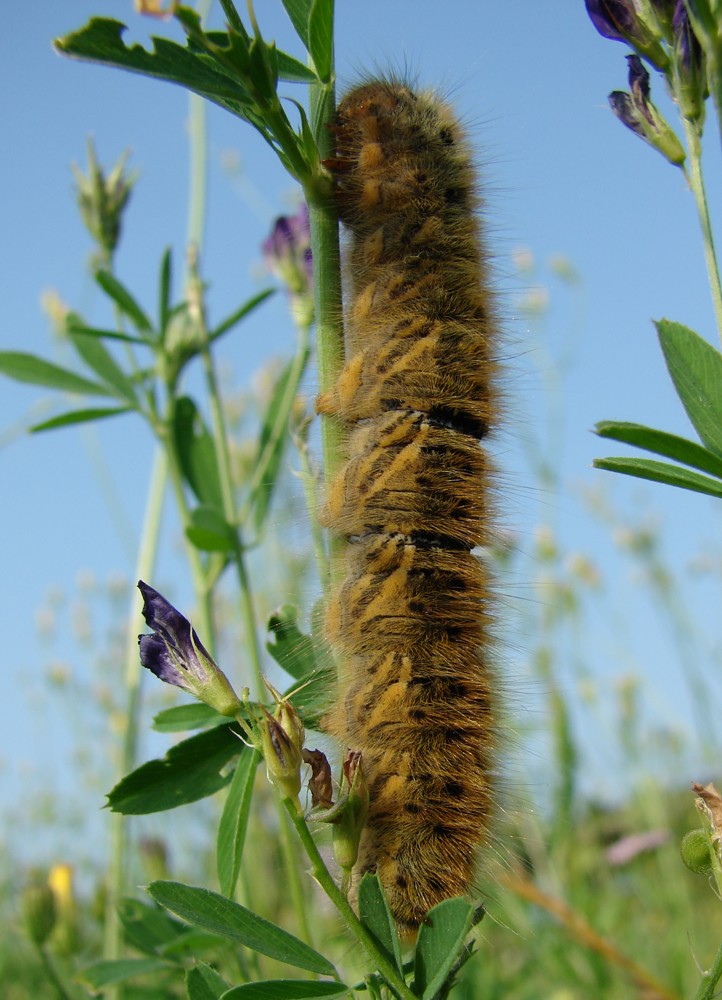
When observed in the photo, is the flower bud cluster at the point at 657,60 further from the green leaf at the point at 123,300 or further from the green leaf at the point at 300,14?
the green leaf at the point at 123,300

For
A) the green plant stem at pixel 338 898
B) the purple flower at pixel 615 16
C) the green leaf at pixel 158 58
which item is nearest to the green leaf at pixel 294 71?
the green leaf at pixel 158 58

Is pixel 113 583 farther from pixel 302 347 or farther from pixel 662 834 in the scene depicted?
pixel 302 347

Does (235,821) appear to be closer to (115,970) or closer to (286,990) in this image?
(286,990)

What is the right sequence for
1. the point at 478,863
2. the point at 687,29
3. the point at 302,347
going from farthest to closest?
1. the point at 302,347
2. the point at 478,863
3. the point at 687,29

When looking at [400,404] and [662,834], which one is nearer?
[400,404]

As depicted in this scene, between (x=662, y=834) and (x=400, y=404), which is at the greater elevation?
(x=400, y=404)

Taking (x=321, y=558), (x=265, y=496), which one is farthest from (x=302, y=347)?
(x=321, y=558)

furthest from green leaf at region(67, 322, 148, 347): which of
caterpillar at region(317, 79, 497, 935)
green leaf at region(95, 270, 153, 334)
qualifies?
caterpillar at region(317, 79, 497, 935)

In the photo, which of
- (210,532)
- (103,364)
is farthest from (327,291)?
(103,364)
